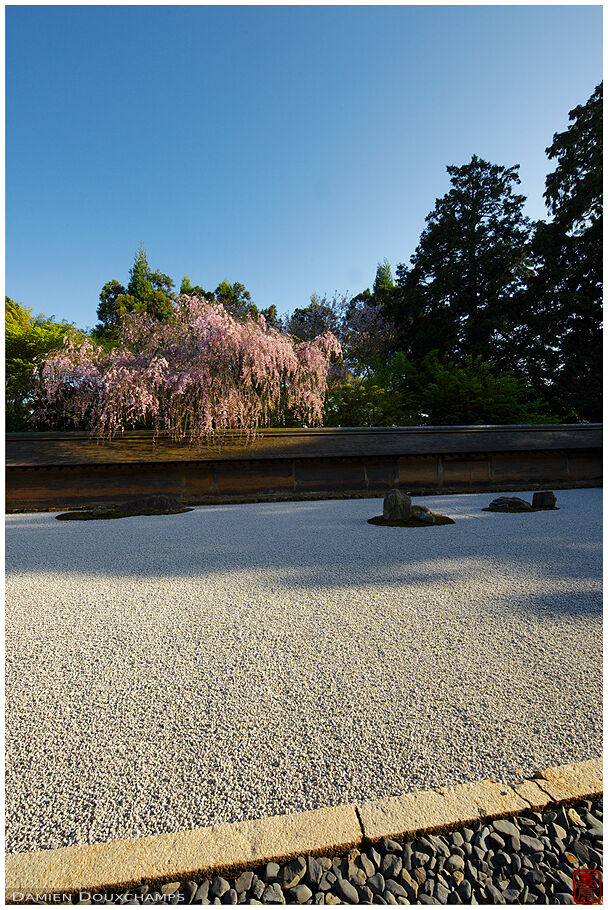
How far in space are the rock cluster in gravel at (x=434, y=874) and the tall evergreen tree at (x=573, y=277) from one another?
1643 centimetres

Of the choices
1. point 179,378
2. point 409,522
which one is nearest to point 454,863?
point 409,522

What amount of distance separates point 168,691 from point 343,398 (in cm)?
957

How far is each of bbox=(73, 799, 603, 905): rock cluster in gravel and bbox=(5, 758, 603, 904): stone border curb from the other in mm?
24

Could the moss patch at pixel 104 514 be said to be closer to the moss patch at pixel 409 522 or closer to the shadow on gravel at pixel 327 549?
the shadow on gravel at pixel 327 549

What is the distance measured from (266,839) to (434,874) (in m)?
0.42

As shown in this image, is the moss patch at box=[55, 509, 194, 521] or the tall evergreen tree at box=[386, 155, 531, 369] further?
the tall evergreen tree at box=[386, 155, 531, 369]

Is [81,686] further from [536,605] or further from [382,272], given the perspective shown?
[382,272]

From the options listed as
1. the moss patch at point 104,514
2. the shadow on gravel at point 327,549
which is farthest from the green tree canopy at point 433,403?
the moss patch at point 104,514

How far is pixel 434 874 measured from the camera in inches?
40.1

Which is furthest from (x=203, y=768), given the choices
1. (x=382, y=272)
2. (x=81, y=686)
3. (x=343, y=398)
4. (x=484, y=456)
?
(x=382, y=272)

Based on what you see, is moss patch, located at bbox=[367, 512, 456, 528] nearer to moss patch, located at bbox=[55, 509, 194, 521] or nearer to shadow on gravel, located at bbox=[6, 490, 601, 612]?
shadow on gravel, located at bbox=[6, 490, 601, 612]

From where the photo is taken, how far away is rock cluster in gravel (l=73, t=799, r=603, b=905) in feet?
3.20

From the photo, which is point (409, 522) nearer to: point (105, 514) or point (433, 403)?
point (105, 514)

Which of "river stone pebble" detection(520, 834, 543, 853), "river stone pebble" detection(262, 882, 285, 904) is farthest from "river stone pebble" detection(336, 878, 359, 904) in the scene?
"river stone pebble" detection(520, 834, 543, 853)
